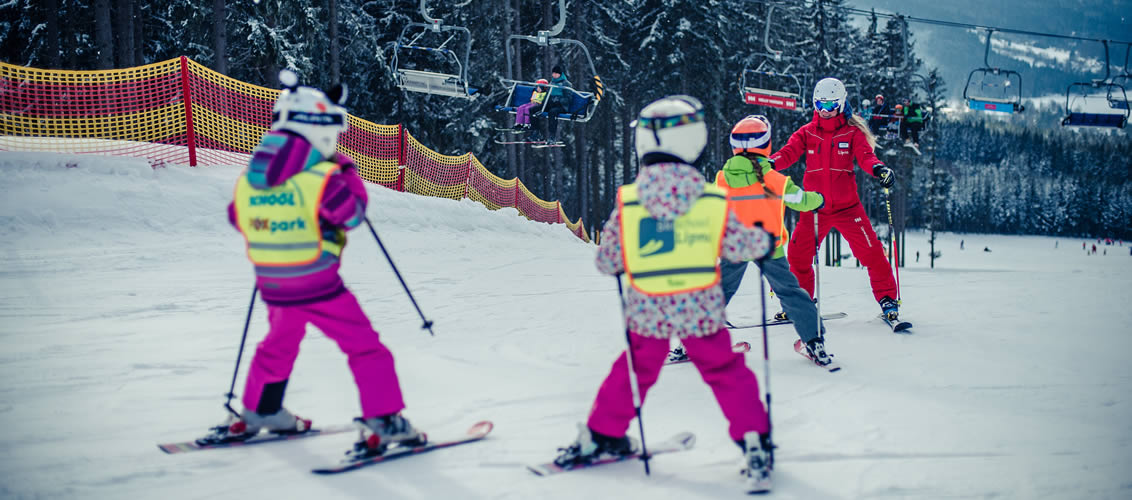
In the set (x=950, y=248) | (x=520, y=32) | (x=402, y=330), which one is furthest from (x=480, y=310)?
(x=950, y=248)

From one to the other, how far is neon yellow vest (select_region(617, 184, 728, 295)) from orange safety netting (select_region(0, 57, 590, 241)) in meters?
10.2

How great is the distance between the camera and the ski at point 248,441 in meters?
3.63

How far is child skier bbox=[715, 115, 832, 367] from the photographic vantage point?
5.36m

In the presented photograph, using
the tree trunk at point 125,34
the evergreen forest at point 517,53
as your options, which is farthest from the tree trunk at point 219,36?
the tree trunk at point 125,34

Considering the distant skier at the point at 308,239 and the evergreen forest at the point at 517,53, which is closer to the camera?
the distant skier at the point at 308,239

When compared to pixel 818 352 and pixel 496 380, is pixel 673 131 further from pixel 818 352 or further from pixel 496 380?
pixel 818 352

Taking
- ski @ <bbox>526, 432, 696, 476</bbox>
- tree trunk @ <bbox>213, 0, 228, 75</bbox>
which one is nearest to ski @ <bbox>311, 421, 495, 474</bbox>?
ski @ <bbox>526, 432, 696, 476</bbox>

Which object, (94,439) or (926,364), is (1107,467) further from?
(94,439)

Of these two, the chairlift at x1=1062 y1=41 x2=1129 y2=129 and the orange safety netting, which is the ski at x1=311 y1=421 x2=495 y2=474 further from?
the chairlift at x1=1062 y1=41 x2=1129 y2=129

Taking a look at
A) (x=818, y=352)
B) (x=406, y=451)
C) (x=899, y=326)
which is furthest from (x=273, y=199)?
(x=899, y=326)

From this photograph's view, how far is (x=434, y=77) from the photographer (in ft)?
44.7

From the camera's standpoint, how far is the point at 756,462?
10.5ft

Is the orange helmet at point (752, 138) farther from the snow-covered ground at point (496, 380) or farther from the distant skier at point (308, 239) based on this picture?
the distant skier at point (308, 239)

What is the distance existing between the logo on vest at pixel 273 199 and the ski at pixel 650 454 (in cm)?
154
